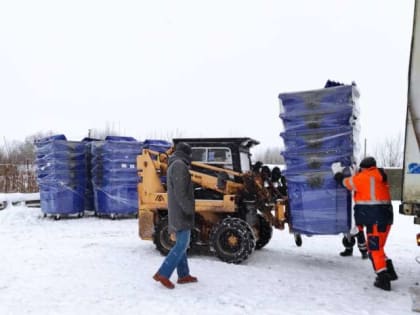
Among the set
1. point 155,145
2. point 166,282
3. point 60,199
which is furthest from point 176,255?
point 60,199

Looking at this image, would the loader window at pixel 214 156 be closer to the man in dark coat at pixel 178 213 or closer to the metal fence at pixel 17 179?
the man in dark coat at pixel 178 213

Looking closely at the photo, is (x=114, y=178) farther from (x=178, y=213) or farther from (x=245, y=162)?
(x=178, y=213)

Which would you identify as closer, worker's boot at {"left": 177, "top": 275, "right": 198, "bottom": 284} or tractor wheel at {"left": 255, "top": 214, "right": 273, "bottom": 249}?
worker's boot at {"left": 177, "top": 275, "right": 198, "bottom": 284}

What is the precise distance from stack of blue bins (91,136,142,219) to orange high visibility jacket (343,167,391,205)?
26.0 feet

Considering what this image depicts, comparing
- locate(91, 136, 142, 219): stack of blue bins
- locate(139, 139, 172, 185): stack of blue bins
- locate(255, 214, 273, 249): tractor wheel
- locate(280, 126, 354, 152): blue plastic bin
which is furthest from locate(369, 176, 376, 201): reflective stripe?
locate(91, 136, 142, 219): stack of blue bins

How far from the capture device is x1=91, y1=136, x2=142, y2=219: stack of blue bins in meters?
12.6

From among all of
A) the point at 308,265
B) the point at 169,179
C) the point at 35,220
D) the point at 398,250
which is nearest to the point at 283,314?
the point at 169,179

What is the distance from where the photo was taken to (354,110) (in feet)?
21.2

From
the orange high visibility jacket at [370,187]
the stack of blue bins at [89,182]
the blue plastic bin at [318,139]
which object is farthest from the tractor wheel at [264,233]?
the stack of blue bins at [89,182]

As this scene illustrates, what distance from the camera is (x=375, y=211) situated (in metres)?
5.84

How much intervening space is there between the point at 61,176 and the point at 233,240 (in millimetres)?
7238

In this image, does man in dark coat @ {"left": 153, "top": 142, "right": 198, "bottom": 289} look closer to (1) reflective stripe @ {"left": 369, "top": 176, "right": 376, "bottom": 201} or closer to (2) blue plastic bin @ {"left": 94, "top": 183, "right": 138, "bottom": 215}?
(1) reflective stripe @ {"left": 369, "top": 176, "right": 376, "bottom": 201}

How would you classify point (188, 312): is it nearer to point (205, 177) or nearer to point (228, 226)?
point (228, 226)

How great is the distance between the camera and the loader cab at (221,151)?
7.68 meters
